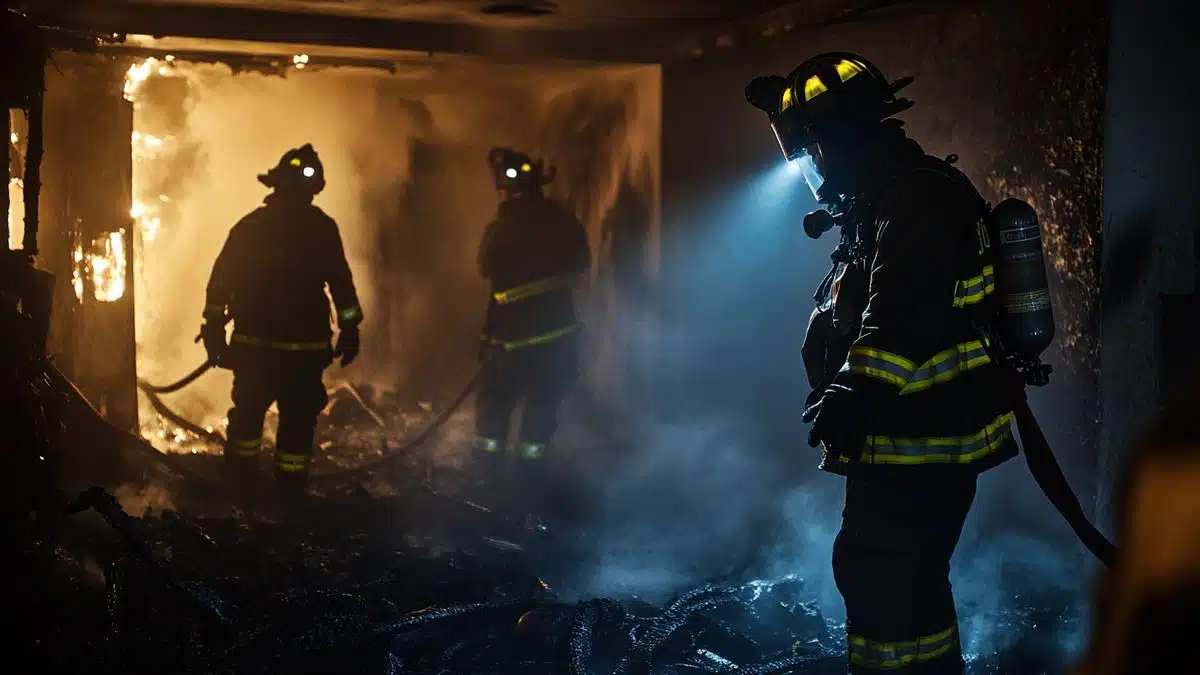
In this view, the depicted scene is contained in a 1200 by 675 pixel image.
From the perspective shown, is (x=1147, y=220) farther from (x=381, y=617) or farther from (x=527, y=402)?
(x=527, y=402)

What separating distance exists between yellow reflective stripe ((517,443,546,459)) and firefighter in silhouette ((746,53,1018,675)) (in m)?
4.81

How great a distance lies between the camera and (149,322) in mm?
12156

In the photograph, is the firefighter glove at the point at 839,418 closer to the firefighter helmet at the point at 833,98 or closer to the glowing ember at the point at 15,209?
the firefighter helmet at the point at 833,98

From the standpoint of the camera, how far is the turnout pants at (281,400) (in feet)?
23.2

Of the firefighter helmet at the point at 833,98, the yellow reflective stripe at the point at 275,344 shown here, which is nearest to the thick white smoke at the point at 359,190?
the yellow reflective stripe at the point at 275,344

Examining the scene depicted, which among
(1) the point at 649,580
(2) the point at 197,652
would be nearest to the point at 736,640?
(1) the point at 649,580

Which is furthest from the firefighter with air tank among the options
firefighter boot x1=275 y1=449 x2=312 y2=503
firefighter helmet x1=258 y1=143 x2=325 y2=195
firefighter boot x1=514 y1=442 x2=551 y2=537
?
firefighter boot x1=275 y1=449 x2=312 y2=503

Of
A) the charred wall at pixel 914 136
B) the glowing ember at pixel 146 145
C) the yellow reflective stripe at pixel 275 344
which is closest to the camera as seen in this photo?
the charred wall at pixel 914 136

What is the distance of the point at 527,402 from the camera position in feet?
27.0

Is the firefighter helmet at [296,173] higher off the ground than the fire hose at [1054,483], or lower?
higher

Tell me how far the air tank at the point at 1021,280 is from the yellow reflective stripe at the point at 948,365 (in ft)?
0.42

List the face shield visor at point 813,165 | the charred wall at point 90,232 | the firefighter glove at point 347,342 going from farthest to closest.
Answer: the charred wall at point 90,232, the firefighter glove at point 347,342, the face shield visor at point 813,165

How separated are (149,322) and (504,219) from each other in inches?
232

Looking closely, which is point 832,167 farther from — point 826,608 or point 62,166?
point 62,166
